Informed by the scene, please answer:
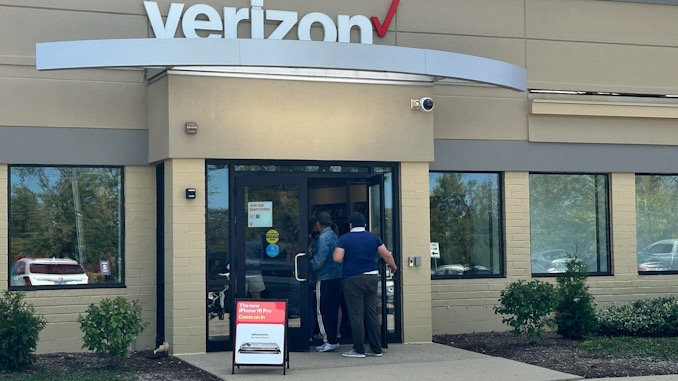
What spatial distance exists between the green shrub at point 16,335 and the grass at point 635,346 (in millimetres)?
7491

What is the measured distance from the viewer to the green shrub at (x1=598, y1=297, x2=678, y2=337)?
46.2 ft

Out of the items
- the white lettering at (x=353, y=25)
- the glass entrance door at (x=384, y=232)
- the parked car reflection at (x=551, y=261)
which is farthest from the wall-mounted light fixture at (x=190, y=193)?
the parked car reflection at (x=551, y=261)

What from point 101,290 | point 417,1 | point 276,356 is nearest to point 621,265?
point 417,1

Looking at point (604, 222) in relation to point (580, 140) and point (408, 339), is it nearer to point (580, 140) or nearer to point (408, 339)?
point (580, 140)

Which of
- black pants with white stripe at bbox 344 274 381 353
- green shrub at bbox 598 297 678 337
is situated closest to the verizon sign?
black pants with white stripe at bbox 344 274 381 353

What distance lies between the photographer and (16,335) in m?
10.8

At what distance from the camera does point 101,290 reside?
12891 mm

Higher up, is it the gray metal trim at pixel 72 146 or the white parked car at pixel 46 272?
the gray metal trim at pixel 72 146

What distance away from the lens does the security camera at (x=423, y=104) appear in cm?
1339

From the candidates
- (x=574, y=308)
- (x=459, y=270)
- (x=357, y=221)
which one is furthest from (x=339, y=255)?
(x=574, y=308)

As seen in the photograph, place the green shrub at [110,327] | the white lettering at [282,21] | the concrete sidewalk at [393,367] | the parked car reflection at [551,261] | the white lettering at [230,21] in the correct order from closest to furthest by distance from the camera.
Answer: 1. the concrete sidewalk at [393,367]
2. the green shrub at [110,327]
3. the white lettering at [230,21]
4. the white lettering at [282,21]
5. the parked car reflection at [551,261]

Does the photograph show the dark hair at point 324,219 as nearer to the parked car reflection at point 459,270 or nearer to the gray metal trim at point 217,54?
the gray metal trim at point 217,54

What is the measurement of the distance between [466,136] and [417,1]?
2342mm

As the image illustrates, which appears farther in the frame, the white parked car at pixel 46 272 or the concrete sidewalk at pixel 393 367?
the white parked car at pixel 46 272
